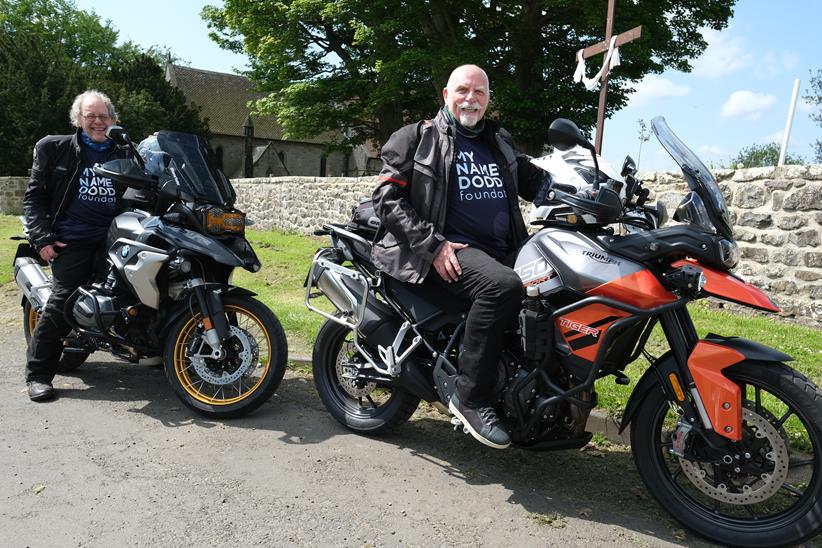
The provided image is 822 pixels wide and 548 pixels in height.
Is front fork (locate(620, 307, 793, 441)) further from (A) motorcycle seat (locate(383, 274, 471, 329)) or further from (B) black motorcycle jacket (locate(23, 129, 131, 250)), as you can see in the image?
(B) black motorcycle jacket (locate(23, 129, 131, 250))

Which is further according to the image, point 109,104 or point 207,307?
point 109,104

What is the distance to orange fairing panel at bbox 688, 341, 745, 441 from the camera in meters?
2.78

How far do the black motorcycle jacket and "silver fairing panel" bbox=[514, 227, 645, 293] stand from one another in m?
3.26

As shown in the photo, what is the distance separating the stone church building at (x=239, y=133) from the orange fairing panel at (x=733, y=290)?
52.8 meters

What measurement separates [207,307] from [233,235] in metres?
0.58

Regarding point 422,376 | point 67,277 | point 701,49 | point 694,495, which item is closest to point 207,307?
point 67,277

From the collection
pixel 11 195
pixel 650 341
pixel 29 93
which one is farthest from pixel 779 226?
pixel 29 93

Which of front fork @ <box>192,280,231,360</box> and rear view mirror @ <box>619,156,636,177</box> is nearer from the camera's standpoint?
rear view mirror @ <box>619,156,636,177</box>

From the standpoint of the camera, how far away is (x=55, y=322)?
15.8 ft

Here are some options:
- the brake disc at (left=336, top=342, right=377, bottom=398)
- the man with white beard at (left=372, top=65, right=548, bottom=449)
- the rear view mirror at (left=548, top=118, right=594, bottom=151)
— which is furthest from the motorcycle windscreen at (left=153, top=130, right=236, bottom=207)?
the rear view mirror at (left=548, top=118, right=594, bottom=151)

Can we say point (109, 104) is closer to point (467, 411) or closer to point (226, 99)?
point (467, 411)

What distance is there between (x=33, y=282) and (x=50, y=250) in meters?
0.54

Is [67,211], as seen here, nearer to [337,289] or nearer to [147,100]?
[337,289]

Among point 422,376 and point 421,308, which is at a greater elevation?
point 421,308
